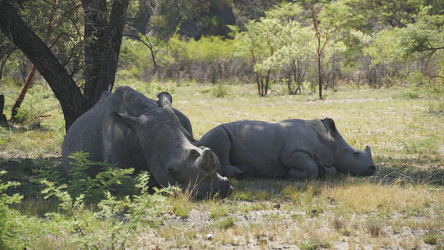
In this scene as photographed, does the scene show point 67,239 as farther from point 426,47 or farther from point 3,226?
point 426,47

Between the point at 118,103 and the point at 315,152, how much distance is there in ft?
11.5

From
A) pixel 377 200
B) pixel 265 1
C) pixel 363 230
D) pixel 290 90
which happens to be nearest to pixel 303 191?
pixel 377 200

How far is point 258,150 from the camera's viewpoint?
314 inches

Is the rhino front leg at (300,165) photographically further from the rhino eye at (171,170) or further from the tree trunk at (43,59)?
the tree trunk at (43,59)

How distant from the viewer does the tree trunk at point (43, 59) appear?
27.8ft

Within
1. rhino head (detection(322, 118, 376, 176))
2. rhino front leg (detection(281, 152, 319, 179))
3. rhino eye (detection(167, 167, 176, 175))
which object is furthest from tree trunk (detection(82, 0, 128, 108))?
rhino head (detection(322, 118, 376, 176))

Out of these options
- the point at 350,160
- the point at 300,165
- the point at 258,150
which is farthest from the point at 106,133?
the point at 350,160

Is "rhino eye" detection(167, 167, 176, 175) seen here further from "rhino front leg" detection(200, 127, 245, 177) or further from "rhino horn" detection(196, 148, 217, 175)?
"rhino front leg" detection(200, 127, 245, 177)

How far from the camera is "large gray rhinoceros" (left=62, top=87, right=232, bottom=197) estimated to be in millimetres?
5566

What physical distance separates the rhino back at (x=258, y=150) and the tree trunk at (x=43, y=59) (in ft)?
11.8

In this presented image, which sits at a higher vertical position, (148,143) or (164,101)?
(164,101)

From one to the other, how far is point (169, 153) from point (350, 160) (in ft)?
12.6

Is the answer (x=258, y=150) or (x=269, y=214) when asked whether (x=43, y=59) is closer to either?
(x=258, y=150)

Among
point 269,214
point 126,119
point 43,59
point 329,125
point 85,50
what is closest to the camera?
point 269,214
